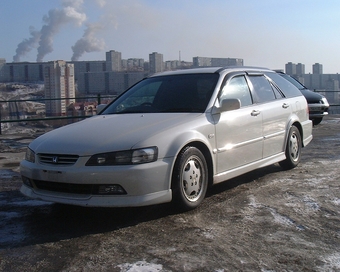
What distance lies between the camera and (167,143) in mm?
4242

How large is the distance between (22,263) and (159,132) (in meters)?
1.72

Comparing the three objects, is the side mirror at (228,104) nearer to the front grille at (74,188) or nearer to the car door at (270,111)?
the car door at (270,111)

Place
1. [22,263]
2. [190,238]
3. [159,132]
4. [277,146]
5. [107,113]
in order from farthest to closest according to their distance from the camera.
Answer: [277,146]
[107,113]
[159,132]
[190,238]
[22,263]

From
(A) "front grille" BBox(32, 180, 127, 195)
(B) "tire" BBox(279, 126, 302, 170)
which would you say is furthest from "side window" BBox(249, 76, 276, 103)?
(A) "front grille" BBox(32, 180, 127, 195)

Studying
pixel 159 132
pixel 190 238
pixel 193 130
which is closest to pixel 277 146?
pixel 193 130

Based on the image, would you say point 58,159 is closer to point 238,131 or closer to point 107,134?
point 107,134

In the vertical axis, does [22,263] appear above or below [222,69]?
below

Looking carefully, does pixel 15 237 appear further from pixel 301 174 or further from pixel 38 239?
pixel 301 174

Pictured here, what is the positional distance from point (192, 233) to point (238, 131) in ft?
5.98

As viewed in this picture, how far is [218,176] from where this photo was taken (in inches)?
194

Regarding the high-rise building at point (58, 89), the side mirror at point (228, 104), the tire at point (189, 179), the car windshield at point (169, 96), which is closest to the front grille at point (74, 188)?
the tire at point (189, 179)

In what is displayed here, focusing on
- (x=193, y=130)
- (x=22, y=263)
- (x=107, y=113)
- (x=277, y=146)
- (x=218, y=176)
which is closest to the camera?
(x=22, y=263)

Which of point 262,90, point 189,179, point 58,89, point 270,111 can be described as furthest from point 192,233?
point 58,89

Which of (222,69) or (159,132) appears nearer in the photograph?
Answer: (159,132)
